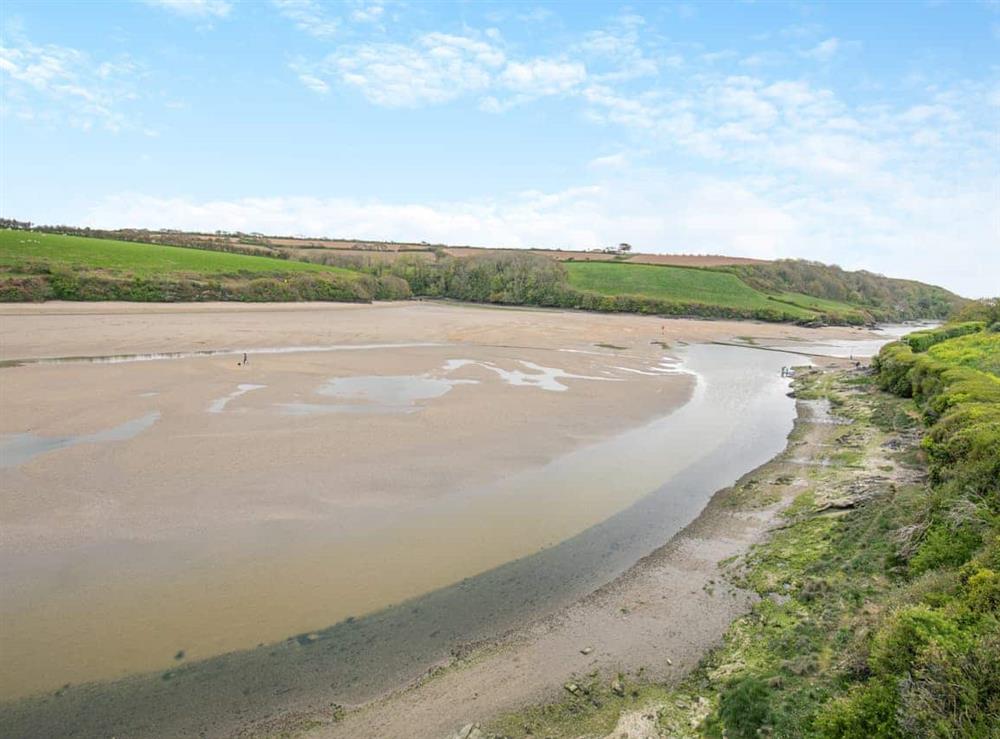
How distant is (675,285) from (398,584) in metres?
76.0

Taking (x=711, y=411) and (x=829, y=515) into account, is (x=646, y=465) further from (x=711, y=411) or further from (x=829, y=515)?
(x=711, y=411)

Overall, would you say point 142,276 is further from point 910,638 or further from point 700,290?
point 700,290

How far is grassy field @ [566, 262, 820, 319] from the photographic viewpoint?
7275 cm

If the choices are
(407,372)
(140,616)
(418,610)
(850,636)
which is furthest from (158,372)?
(850,636)

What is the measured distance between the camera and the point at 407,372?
24.0 m

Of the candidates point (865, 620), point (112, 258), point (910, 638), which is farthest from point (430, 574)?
point (112, 258)

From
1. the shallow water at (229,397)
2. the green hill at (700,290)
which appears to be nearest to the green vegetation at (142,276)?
the shallow water at (229,397)

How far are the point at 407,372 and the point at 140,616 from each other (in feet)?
56.3

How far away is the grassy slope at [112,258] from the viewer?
40750 millimetres

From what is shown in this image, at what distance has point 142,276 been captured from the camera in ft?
143

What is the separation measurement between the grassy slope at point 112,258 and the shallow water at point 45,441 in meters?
33.3

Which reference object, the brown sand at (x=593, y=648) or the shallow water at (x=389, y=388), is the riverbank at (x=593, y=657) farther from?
the shallow water at (x=389, y=388)

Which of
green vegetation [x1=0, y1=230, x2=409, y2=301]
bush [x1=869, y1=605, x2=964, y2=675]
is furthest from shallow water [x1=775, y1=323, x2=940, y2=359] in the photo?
green vegetation [x1=0, y1=230, x2=409, y2=301]

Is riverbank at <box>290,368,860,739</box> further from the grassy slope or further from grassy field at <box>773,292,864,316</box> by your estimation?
grassy field at <box>773,292,864,316</box>
